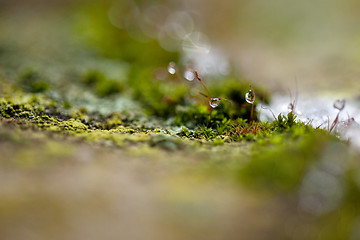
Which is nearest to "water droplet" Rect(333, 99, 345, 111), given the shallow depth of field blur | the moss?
the shallow depth of field blur

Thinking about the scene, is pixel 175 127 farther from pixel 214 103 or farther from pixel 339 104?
pixel 339 104

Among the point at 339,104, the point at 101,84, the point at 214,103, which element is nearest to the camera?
the point at 214,103

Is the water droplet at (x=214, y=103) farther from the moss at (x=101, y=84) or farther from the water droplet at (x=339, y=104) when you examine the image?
the moss at (x=101, y=84)

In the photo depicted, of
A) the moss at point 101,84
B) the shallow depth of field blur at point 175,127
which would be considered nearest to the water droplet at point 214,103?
the shallow depth of field blur at point 175,127


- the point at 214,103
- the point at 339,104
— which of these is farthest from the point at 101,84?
the point at 339,104

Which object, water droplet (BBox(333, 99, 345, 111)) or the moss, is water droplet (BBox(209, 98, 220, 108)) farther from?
the moss

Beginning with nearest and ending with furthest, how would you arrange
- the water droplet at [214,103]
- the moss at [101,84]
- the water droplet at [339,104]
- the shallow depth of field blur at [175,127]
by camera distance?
1. the shallow depth of field blur at [175,127]
2. the water droplet at [339,104]
3. the water droplet at [214,103]
4. the moss at [101,84]

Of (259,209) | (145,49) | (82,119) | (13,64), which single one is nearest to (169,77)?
(145,49)

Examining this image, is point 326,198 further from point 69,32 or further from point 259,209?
point 69,32

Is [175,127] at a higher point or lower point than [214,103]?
lower
